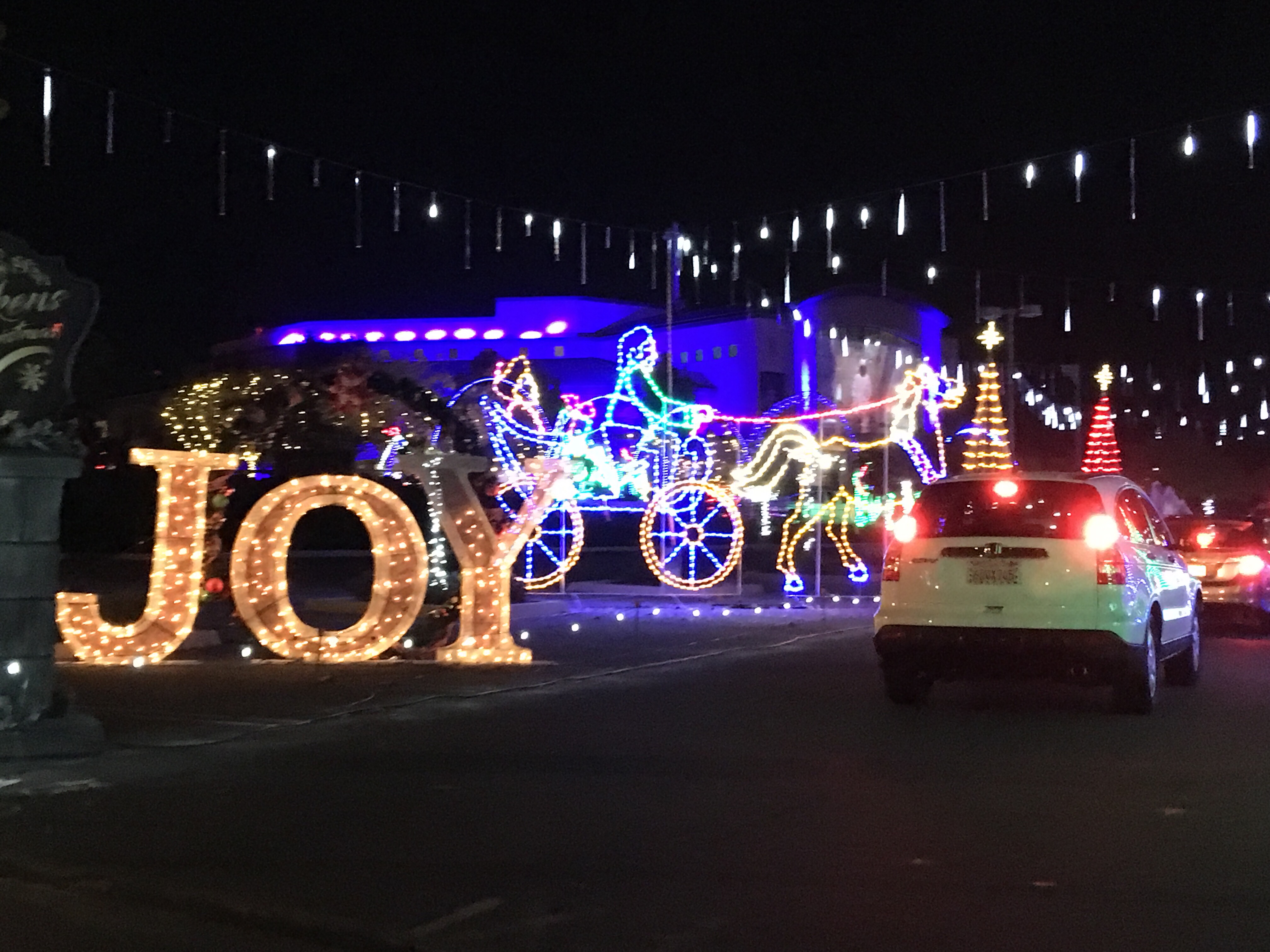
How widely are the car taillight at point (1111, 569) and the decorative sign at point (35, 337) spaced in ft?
24.9

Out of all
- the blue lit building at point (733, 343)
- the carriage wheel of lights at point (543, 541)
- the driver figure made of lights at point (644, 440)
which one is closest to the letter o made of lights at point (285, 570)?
the carriage wheel of lights at point (543, 541)

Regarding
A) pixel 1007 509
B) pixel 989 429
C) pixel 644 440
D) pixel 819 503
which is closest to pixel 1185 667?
pixel 1007 509

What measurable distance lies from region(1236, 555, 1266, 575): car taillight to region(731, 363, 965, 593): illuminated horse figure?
5.66 m

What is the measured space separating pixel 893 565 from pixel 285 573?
249 inches

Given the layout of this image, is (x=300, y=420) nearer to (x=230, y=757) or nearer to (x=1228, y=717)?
(x=230, y=757)

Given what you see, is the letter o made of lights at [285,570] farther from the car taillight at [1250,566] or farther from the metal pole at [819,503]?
the car taillight at [1250,566]

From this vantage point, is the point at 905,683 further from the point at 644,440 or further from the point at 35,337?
the point at 644,440

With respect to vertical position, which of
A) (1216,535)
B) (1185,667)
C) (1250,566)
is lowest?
(1185,667)

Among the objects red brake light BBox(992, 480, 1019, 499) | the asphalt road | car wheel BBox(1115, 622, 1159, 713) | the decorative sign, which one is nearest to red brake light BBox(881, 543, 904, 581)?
red brake light BBox(992, 480, 1019, 499)

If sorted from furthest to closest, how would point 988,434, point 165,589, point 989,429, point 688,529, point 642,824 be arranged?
point 989,429
point 988,434
point 688,529
point 165,589
point 642,824

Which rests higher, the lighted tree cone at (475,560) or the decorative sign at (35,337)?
the decorative sign at (35,337)

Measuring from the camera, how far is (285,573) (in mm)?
14102

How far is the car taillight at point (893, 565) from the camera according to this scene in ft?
36.4

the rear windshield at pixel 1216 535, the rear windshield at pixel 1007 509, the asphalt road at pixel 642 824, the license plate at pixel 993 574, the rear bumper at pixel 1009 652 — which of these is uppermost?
the rear windshield at pixel 1007 509
